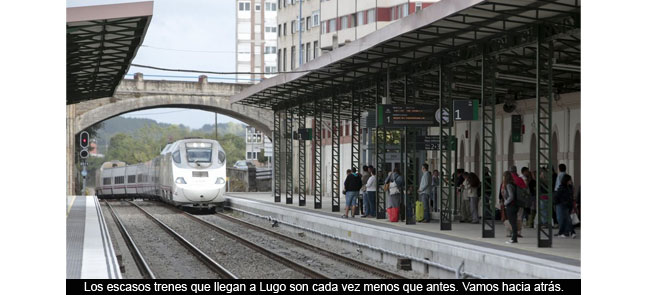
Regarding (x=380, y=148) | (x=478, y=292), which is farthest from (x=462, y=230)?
(x=478, y=292)

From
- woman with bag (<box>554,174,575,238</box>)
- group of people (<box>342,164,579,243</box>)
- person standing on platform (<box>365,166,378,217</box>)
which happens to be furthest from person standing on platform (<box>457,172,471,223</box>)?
woman with bag (<box>554,174,575,238</box>)

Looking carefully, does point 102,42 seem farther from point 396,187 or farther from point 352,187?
point 352,187

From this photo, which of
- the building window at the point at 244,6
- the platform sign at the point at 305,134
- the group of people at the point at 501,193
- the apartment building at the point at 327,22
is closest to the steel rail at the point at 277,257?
the group of people at the point at 501,193

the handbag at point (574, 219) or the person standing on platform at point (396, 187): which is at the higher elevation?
the person standing on platform at point (396, 187)

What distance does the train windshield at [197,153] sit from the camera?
42000 millimetres

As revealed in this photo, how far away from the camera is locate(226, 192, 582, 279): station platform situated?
50.7 ft

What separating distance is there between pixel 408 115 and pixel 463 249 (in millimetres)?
8928

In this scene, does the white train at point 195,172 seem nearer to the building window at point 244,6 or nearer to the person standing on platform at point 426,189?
the person standing on platform at point 426,189

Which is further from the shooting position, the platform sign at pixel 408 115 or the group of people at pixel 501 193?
the platform sign at pixel 408 115

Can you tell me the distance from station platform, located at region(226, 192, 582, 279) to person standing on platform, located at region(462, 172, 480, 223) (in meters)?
0.57

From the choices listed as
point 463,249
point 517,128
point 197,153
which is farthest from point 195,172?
point 463,249

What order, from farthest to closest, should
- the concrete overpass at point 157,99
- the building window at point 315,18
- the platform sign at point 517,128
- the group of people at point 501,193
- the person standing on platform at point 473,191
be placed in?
1. the building window at point 315,18
2. the concrete overpass at point 157,99
3. the platform sign at point 517,128
4. the person standing on platform at point 473,191
5. the group of people at point 501,193

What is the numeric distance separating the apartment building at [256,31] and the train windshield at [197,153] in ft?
355
